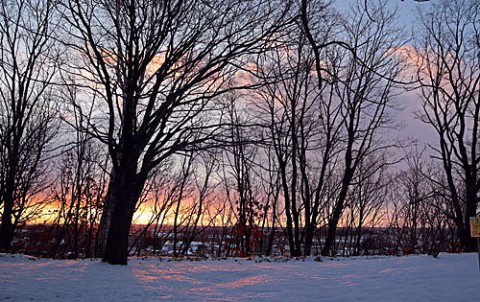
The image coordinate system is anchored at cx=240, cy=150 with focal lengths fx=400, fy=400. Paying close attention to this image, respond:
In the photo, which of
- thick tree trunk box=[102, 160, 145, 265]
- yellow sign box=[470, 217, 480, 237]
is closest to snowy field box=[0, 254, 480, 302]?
thick tree trunk box=[102, 160, 145, 265]

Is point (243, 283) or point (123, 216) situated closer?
point (243, 283)

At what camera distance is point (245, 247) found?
22.7 meters

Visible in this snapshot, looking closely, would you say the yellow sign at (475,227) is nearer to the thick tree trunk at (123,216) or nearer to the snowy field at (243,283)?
the snowy field at (243,283)

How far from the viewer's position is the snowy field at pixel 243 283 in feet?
23.0

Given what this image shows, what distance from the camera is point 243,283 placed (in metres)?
8.91

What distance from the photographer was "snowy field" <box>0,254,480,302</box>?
276 inches

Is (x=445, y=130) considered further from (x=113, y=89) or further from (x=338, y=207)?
(x=113, y=89)

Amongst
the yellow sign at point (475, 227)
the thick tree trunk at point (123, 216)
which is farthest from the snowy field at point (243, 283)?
the yellow sign at point (475, 227)

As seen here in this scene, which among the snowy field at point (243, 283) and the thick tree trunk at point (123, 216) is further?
the thick tree trunk at point (123, 216)

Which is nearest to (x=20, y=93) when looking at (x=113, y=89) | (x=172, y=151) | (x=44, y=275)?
(x=113, y=89)

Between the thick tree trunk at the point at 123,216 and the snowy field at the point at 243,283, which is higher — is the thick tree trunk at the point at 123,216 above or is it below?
above

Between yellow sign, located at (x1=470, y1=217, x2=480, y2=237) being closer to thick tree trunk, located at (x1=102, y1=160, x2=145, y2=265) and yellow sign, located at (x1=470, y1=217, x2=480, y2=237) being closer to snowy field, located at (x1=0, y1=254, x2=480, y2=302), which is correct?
snowy field, located at (x1=0, y1=254, x2=480, y2=302)

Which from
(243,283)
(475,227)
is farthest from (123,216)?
(475,227)

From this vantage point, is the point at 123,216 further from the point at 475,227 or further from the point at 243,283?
the point at 475,227
